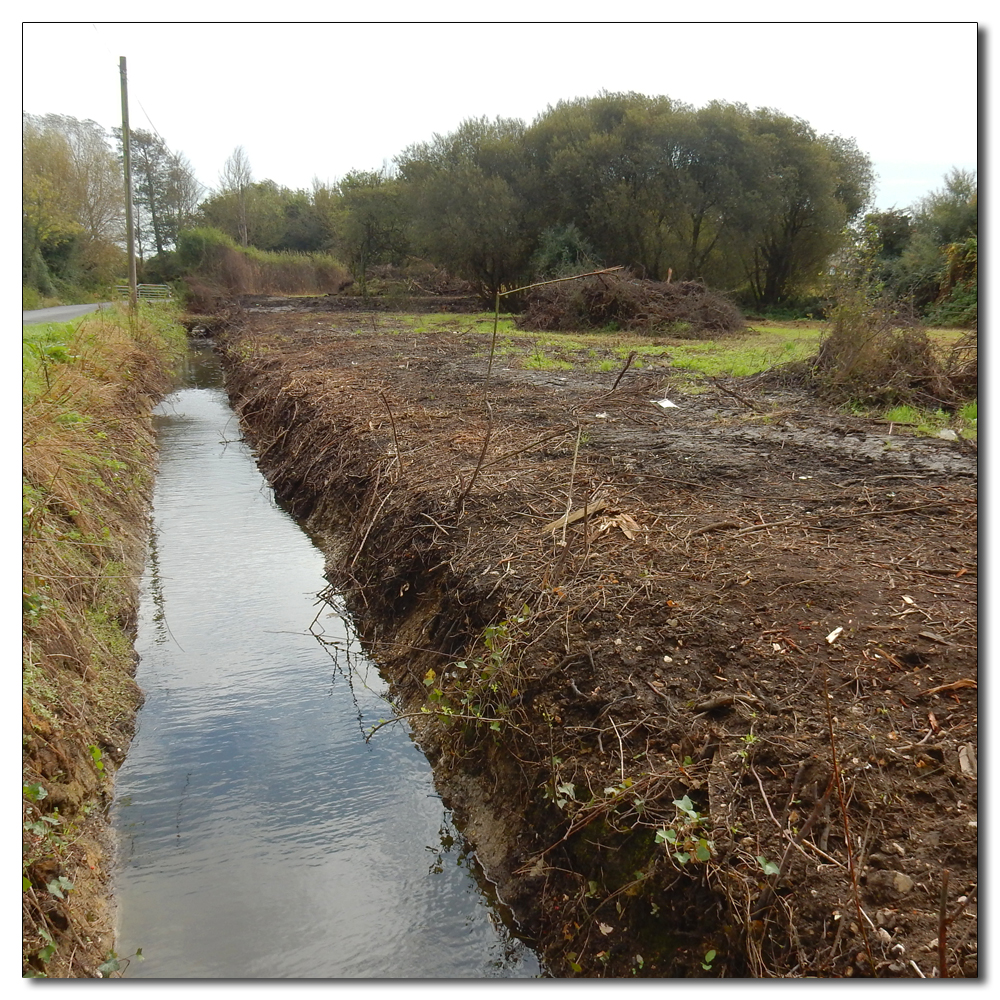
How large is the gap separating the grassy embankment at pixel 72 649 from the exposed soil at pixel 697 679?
1762 millimetres

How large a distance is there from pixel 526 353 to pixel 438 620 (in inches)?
449

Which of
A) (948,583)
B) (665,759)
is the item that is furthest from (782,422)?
(665,759)

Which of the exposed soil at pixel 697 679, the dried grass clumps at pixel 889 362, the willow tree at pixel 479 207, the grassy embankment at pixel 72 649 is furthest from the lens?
the willow tree at pixel 479 207

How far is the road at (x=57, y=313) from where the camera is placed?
52.2 ft

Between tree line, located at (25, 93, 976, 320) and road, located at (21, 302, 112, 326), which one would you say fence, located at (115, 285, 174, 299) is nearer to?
tree line, located at (25, 93, 976, 320)

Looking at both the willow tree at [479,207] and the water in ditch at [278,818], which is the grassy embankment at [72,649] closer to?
the water in ditch at [278,818]

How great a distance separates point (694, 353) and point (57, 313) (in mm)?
14513

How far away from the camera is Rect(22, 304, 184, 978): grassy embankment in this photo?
3271 mm

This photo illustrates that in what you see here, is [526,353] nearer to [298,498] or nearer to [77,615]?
[298,498]

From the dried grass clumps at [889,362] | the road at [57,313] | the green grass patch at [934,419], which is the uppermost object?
the road at [57,313]

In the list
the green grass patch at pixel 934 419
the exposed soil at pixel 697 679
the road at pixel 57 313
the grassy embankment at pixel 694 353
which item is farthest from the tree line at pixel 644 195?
the exposed soil at pixel 697 679

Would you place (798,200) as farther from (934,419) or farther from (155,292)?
(155,292)

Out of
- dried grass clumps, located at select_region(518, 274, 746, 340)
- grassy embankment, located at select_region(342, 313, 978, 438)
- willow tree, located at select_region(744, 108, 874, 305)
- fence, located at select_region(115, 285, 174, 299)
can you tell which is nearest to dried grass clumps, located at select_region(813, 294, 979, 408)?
grassy embankment, located at select_region(342, 313, 978, 438)

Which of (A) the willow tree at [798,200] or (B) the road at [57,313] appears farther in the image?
(A) the willow tree at [798,200]
